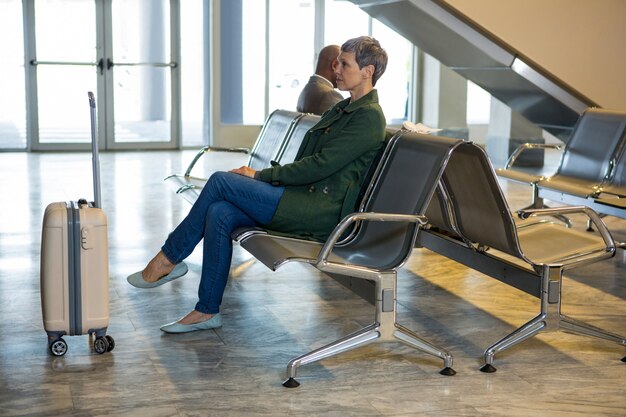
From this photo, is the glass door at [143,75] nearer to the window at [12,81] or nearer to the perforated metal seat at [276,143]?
the window at [12,81]

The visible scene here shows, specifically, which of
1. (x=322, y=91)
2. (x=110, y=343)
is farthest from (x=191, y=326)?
(x=322, y=91)

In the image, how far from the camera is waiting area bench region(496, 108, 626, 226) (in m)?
5.51

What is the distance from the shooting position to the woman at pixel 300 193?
3793 mm

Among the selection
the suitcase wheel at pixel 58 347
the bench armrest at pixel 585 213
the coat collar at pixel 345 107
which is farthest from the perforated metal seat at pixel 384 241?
the suitcase wheel at pixel 58 347

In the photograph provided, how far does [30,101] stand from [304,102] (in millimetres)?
7714

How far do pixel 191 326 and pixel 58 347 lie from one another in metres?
0.59

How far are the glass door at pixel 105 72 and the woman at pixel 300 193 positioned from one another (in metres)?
9.03

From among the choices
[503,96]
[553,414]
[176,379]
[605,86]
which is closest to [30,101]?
[503,96]

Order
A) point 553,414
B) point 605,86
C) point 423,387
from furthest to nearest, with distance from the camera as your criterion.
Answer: point 605,86
point 423,387
point 553,414

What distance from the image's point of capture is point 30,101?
12.5 metres

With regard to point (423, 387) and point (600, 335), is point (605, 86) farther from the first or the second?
point (423, 387)

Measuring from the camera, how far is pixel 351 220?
3.30m

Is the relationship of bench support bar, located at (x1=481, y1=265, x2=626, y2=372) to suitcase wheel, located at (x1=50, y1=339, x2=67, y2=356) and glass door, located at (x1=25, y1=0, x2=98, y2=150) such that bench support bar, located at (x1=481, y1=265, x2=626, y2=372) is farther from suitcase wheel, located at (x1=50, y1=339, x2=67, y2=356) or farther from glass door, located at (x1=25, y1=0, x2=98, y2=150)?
glass door, located at (x1=25, y1=0, x2=98, y2=150)

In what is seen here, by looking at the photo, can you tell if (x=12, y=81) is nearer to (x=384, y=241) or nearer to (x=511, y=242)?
(x=384, y=241)
